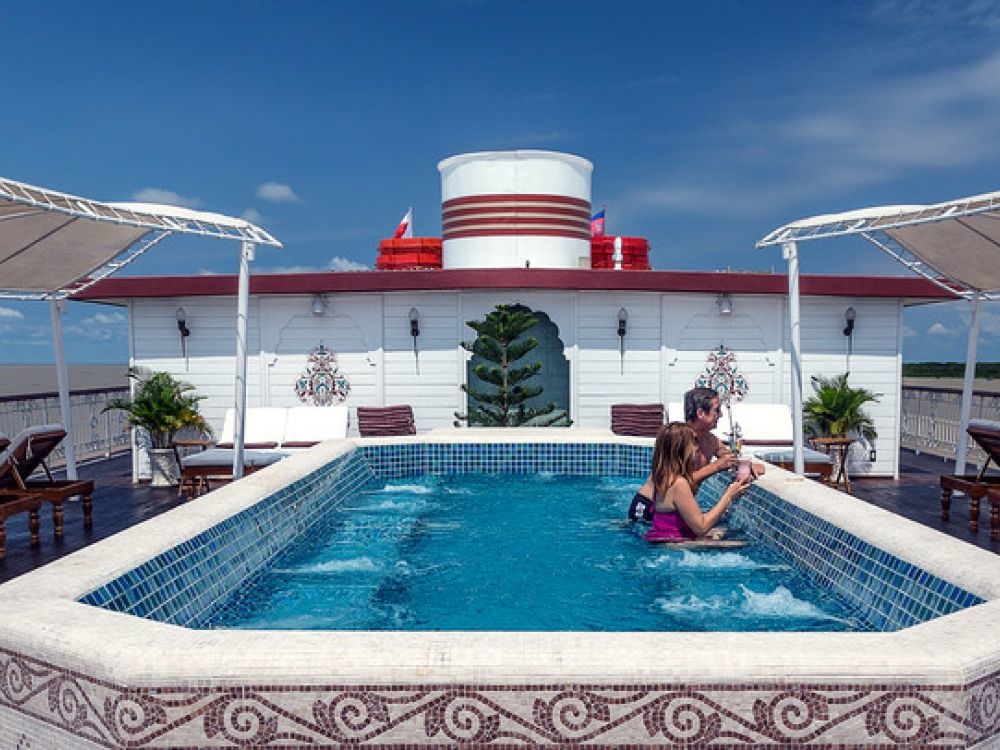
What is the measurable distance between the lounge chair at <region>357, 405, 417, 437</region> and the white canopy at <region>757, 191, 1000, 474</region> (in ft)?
18.0

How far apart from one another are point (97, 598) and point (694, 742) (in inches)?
105

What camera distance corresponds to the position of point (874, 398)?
11.2 m

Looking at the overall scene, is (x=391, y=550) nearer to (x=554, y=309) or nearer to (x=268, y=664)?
(x=268, y=664)

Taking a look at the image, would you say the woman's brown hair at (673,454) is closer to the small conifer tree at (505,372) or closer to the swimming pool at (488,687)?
the swimming pool at (488,687)

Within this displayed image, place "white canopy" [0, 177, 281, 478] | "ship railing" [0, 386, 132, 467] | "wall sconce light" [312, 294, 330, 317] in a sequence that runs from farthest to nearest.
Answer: "ship railing" [0, 386, 132, 467] < "wall sconce light" [312, 294, 330, 317] < "white canopy" [0, 177, 281, 478]

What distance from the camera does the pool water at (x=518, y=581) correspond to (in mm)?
4691

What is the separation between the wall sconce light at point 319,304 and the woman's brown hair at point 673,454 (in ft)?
23.0

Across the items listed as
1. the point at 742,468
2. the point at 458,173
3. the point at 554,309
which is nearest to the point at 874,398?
the point at 554,309

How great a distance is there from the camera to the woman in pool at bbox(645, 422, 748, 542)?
18.2 feet

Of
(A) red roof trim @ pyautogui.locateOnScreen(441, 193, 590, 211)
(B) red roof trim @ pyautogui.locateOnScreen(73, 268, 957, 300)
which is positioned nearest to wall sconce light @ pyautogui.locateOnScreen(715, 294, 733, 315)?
(B) red roof trim @ pyautogui.locateOnScreen(73, 268, 957, 300)

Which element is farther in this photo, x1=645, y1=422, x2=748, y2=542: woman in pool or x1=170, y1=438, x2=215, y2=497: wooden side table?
x1=170, y1=438, x2=215, y2=497: wooden side table

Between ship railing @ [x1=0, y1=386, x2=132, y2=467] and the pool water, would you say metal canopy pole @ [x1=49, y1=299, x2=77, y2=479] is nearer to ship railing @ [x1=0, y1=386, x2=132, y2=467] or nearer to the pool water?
ship railing @ [x1=0, y1=386, x2=132, y2=467]

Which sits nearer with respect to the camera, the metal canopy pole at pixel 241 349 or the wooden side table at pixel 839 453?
the metal canopy pole at pixel 241 349

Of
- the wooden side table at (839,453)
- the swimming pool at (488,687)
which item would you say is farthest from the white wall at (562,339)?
the swimming pool at (488,687)
